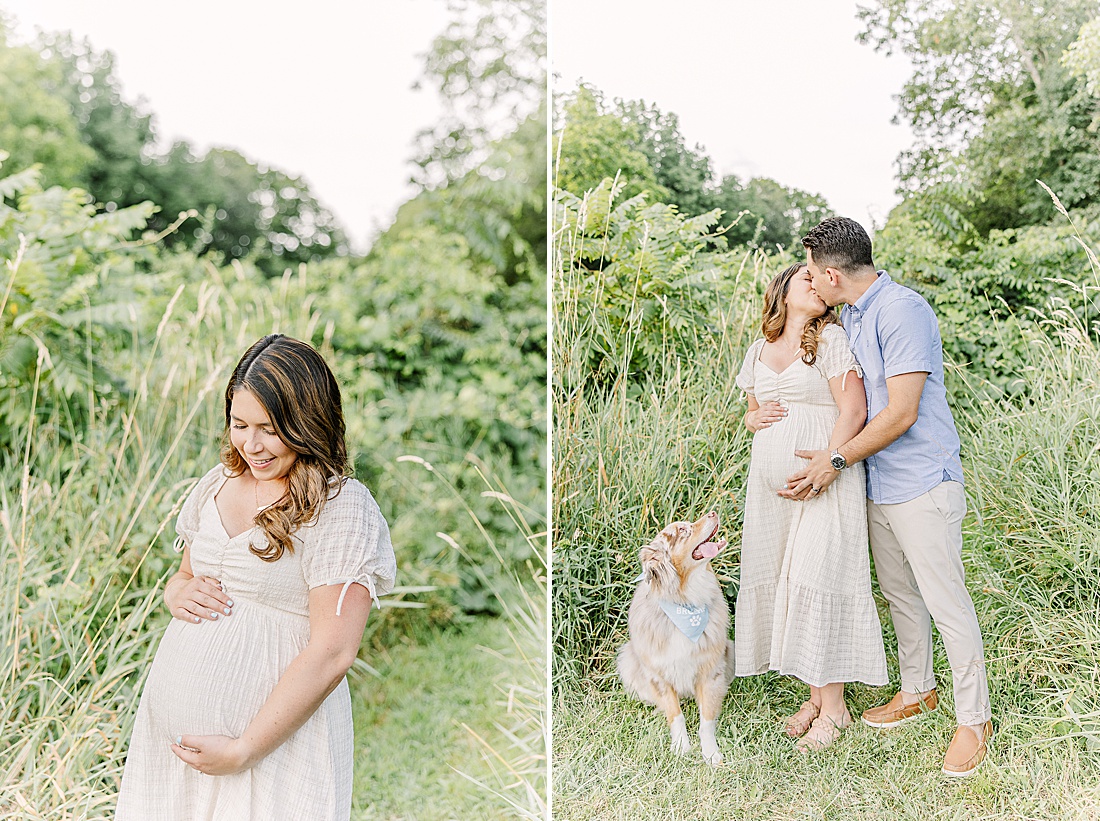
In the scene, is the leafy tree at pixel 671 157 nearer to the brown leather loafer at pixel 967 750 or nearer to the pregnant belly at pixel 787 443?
the pregnant belly at pixel 787 443

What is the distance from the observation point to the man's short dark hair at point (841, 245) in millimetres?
2674

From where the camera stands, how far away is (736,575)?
2.91 m

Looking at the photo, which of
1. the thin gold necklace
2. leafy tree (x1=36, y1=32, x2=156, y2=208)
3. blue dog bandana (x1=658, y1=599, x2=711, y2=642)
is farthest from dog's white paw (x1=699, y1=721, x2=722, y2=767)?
leafy tree (x1=36, y1=32, x2=156, y2=208)

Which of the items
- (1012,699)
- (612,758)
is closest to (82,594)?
(612,758)

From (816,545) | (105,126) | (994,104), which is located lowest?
(816,545)

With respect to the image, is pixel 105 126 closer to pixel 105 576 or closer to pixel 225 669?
pixel 105 576

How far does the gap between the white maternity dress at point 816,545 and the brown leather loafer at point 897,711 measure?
0.15 meters

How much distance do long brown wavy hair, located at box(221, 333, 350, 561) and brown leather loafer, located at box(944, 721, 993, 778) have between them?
6.79 feet

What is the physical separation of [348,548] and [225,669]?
15.8 inches

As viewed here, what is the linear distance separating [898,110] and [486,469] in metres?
2.84

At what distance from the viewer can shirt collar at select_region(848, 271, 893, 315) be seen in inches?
104

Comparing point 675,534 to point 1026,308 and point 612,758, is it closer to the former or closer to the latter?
point 612,758

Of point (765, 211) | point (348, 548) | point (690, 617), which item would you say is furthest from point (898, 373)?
point (348, 548)

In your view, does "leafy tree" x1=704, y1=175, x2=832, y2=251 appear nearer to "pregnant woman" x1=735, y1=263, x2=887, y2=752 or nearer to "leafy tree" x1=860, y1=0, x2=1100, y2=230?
"pregnant woman" x1=735, y1=263, x2=887, y2=752
